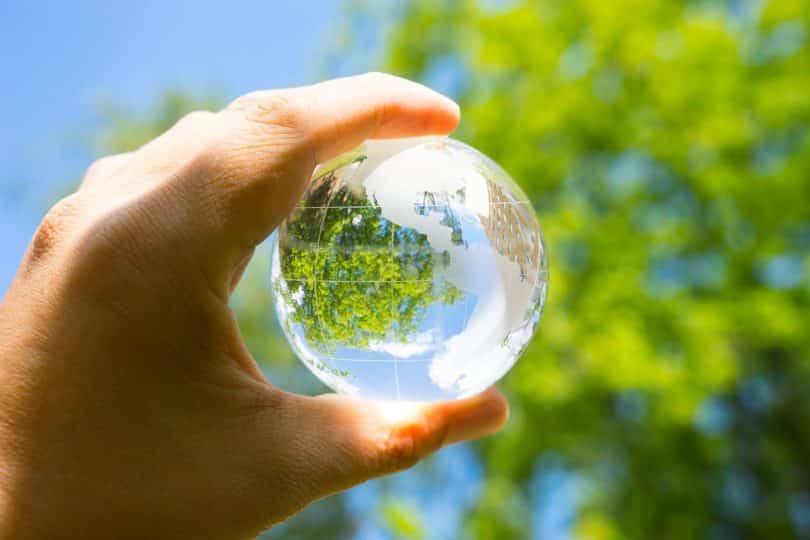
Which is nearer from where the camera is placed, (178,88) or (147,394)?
(147,394)

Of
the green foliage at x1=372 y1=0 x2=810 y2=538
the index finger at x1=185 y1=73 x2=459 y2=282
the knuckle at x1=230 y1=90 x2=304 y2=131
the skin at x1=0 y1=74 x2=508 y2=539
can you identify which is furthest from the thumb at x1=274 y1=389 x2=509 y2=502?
the green foliage at x1=372 y1=0 x2=810 y2=538

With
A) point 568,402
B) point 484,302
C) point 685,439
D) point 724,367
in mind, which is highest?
point 484,302

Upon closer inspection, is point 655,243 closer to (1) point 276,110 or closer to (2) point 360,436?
(2) point 360,436

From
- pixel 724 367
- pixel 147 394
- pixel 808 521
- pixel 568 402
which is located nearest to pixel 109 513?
pixel 147 394

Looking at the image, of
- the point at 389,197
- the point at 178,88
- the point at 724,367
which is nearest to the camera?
the point at 389,197

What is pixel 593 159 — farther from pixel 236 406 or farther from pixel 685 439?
pixel 236 406

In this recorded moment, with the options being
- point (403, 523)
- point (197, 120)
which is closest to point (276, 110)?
point (197, 120)

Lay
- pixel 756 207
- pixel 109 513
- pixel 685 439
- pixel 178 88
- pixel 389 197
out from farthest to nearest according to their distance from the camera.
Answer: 1. pixel 178 88
2. pixel 685 439
3. pixel 756 207
4. pixel 389 197
5. pixel 109 513
